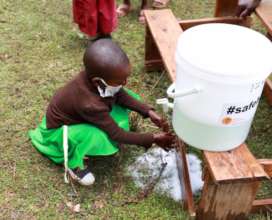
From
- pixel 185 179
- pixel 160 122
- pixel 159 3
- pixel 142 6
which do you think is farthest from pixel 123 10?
pixel 185 179

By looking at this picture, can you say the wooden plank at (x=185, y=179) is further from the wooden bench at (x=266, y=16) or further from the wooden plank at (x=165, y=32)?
the wooden bench at (x=266, y=16)

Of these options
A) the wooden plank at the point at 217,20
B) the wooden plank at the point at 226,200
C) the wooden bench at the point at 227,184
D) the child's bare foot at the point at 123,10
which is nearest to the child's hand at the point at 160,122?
the wooden bench at the point at 227,184

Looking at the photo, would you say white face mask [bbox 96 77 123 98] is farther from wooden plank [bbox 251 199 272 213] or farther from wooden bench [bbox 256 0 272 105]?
wooden bench [bbox 256 0 272 105]

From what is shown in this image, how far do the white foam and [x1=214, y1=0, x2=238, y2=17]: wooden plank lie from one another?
4.45 feet

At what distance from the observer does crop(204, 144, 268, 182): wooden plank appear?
192 cm

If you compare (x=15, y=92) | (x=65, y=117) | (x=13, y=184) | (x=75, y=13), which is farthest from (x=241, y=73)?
(x=75, y=13)

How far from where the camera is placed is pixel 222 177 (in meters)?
1.92

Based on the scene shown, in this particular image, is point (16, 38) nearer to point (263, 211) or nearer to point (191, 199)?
point (191, 199)

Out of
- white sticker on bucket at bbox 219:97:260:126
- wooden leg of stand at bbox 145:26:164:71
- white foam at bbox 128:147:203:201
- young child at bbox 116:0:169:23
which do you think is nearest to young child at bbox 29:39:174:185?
white foam at bbox 128:147:203:201

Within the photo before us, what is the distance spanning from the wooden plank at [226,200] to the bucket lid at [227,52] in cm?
51

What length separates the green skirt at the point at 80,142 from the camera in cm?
234

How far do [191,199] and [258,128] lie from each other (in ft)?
2.88

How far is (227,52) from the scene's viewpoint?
5.95ft

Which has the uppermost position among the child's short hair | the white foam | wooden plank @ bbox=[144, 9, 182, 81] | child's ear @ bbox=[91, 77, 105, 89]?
the child's short hair
